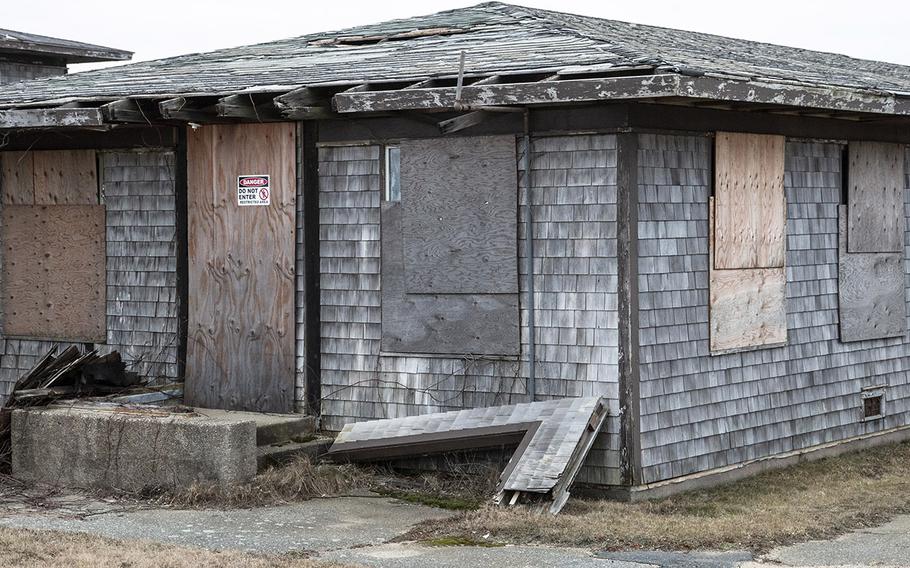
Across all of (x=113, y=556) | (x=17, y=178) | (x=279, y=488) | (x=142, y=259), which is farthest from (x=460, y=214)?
(x=17, y=178)

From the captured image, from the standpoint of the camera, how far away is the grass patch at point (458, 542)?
9492 millimetres

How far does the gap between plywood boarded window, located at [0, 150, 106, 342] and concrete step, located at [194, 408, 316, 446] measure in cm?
207

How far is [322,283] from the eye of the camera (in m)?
12.5

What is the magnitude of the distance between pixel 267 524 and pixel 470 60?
4364 mm

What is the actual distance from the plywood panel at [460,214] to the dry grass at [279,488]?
5.43ft

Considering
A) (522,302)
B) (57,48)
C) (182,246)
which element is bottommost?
(522,302)

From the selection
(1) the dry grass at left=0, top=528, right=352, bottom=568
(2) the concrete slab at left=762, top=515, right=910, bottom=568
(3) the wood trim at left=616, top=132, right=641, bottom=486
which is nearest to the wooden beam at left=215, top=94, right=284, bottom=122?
(3) the wood trim at left=616, top=132, right=641, bottom=486

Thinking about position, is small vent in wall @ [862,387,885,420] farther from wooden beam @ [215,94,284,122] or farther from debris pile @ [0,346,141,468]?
debris pile @ [0,346,141,468]

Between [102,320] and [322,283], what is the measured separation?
2600 millimetres

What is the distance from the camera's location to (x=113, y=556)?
28.8ft

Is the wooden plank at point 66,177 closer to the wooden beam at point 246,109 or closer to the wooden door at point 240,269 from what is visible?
the wooden door at point 240,269

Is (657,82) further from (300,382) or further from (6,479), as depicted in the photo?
(6,479)

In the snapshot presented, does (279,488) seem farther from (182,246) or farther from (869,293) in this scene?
(869,293)

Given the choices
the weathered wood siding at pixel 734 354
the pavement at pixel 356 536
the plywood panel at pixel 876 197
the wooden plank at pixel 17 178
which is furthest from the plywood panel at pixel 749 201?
the wooden plank at pixel 17 178
